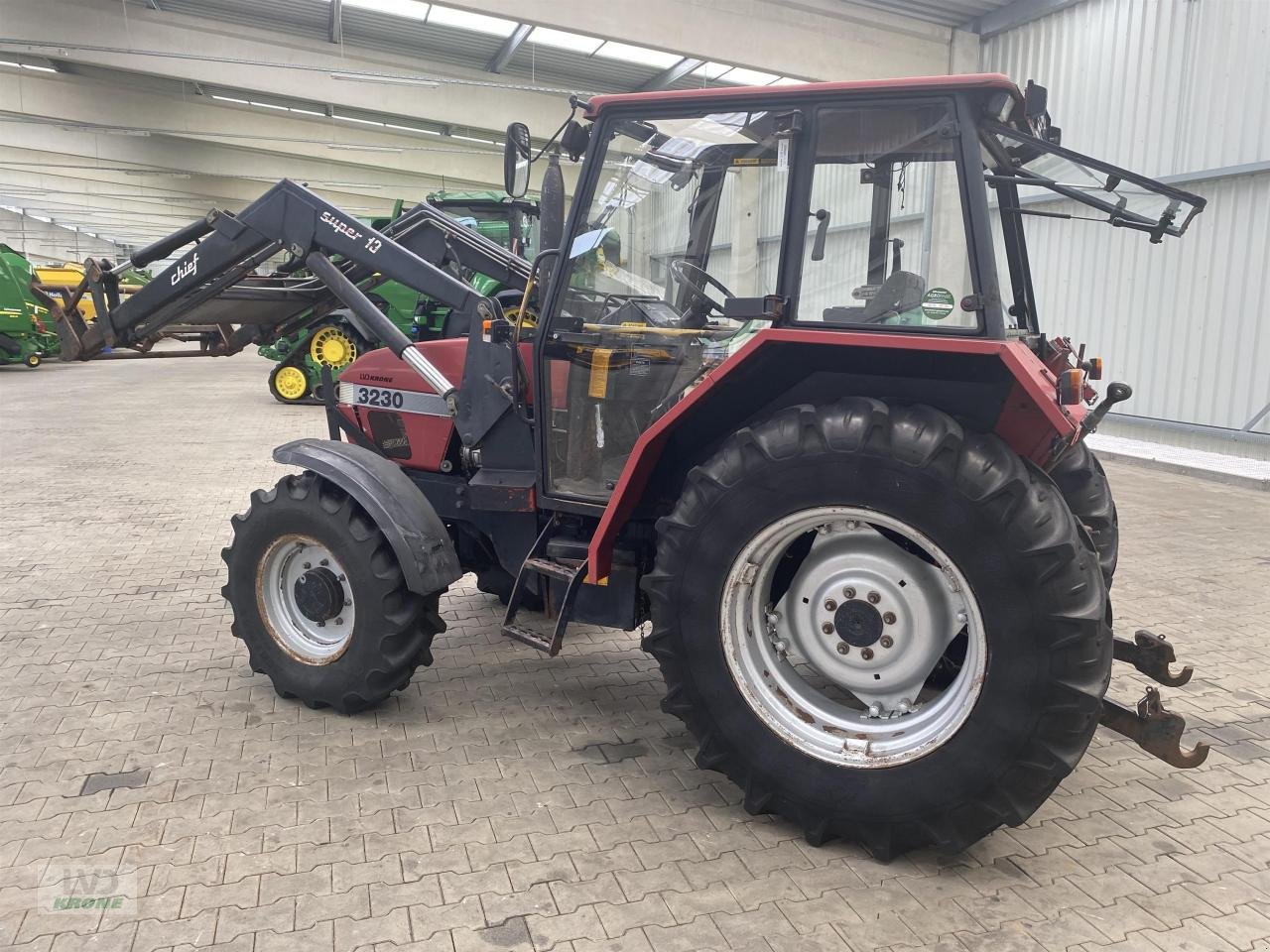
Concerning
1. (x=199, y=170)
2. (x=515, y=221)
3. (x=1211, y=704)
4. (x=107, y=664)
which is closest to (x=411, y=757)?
(x=107, y=664)

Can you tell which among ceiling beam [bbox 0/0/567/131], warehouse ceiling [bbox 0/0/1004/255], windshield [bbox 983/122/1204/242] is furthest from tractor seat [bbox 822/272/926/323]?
ceiling beam [bbox 0/0/567/131]

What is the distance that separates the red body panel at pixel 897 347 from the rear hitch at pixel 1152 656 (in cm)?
85

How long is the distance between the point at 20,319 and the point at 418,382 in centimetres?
1936

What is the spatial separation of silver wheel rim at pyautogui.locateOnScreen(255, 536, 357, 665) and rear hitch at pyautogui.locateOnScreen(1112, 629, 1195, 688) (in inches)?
117

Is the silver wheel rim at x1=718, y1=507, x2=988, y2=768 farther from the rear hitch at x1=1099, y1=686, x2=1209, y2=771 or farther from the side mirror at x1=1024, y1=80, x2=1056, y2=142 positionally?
the side mirror at x1=1024, y1=80, x2=1056, y2=142

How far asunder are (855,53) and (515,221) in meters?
5.41

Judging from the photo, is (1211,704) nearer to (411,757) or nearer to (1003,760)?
(1003,760)

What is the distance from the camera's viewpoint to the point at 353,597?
3.68 metres

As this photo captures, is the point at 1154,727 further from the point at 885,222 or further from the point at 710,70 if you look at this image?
the point at 710,70

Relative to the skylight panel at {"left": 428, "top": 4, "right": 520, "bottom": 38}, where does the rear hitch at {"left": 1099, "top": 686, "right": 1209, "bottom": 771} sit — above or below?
below

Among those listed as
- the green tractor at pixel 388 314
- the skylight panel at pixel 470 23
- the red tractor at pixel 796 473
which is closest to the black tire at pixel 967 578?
the red tractor at pixel 796 473

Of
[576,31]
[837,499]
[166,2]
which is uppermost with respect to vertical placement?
[166,2]

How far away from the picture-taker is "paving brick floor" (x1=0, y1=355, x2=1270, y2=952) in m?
2.56

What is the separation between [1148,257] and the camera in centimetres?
1102
